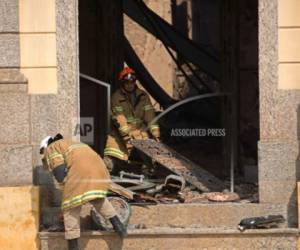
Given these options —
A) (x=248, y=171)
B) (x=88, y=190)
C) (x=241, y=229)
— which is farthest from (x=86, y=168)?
(x=248, y=171)

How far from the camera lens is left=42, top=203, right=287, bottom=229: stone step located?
34.9 feet

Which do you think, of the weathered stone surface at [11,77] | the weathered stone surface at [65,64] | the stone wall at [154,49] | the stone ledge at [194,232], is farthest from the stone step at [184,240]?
the stone wall at [154,49]

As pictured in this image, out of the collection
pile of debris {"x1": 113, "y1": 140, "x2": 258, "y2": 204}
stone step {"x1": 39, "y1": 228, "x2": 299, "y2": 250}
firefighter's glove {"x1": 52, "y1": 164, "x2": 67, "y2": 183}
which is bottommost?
stone step {"x1": 39, "y1": 228, "x2": 299, "y2": 250}

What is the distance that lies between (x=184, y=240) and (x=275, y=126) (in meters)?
1.64

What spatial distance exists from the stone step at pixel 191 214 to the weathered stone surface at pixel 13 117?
88 cm

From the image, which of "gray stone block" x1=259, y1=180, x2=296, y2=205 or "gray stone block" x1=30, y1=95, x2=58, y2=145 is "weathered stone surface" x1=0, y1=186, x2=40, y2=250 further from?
"gray stone block" x1=259, y1=180, x2=296, y2=205

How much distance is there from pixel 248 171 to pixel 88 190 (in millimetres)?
4582

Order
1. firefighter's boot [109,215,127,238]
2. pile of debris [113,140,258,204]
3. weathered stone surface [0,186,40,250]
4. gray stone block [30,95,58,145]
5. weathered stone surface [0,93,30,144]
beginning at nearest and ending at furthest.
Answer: firefighter's boot [109,215,127,238] → weathered stone surface [0,186,40,250] → weathered stone surface [0,93,30,144] → gray stone block [30,95,58,145] → pile of debris [113,140,258,204]

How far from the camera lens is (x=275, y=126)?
10.6m

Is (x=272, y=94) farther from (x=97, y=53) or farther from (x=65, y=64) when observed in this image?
(x=97, y=53)

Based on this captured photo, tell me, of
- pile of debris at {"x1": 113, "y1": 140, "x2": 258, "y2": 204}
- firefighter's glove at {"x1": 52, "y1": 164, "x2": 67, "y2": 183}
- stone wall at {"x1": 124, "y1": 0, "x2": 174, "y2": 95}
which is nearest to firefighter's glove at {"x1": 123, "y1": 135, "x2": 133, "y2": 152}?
pile of debris at {"x1": 113, "y1": 140, "x2": 258, "y2": 204}

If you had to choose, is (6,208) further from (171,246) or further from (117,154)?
(117,154)

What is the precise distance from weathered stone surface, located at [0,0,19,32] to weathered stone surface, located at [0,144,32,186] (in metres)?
1.33

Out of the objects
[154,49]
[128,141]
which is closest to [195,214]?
[128,141]
